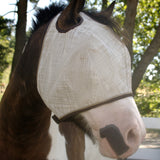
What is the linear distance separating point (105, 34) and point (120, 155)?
55 centimetres

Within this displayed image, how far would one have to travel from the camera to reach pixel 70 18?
105cm

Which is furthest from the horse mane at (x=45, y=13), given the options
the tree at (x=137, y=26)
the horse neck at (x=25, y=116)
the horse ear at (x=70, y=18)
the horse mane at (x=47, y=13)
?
the tree at (x=137, y=26)

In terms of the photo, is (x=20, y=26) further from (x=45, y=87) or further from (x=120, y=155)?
(x=120, y=155)

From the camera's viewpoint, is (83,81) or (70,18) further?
(70,18)

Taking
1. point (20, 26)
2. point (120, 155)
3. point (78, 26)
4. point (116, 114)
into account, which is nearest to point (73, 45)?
point (78, 26)

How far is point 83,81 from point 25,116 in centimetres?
50

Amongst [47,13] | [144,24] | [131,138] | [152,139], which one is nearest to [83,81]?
[131,138]

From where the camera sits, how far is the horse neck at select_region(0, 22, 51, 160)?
1180 millimetres

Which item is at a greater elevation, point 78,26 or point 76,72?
point 78,26

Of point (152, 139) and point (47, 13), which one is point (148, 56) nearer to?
point (47, 13)

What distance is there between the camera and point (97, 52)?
93 cm

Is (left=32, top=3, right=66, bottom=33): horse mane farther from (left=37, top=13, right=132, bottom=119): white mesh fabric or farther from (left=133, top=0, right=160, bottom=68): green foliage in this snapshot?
(left=133, top=0, right=160, bottom=68): green foliage

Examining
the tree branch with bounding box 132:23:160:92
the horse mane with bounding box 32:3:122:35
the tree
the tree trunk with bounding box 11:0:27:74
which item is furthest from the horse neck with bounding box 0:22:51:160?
the tree trunk with bounding box 11:0:27:74

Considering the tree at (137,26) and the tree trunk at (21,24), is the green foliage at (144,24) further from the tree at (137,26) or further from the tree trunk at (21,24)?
the tree trunk at (21,24)
